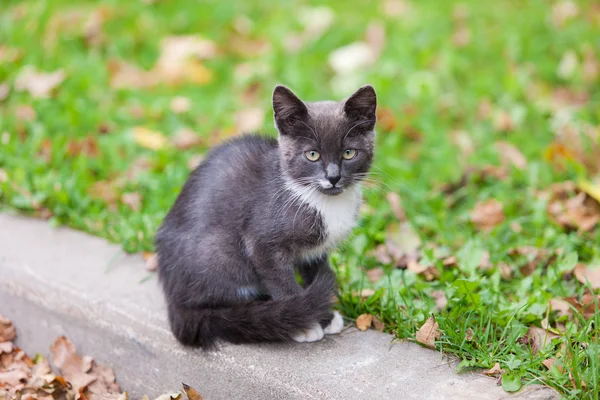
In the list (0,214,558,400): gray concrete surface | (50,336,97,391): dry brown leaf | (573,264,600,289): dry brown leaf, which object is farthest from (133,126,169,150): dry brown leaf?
(573,264,600,289): dry brown leaf

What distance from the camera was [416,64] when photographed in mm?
5961

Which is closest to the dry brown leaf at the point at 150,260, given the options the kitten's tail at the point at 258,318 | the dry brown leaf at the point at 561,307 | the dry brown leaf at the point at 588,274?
the kitten's tail at the point at 258,318

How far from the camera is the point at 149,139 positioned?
5.15 metres

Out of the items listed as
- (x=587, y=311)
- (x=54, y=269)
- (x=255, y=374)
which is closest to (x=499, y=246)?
(x=587, y=311)

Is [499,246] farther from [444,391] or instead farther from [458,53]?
[458,53]

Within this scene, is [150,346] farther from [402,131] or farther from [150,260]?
[402,131]

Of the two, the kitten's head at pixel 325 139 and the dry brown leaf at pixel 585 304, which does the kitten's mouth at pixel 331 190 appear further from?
the dry brown leaf at pixel 585 304

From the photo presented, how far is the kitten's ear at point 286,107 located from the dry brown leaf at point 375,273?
3.46ft

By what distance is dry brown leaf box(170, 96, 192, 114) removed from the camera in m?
5.59

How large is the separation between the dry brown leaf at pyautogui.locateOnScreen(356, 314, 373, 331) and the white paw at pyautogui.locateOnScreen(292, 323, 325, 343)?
0.22m

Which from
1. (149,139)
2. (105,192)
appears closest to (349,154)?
(105,192)

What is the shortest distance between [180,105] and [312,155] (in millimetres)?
2731

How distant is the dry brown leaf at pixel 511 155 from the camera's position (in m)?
4.91

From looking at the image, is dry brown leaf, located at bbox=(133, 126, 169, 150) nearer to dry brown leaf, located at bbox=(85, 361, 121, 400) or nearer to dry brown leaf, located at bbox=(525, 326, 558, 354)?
dry brown leaf, located at bbox=(85, 361, 121, 400)
